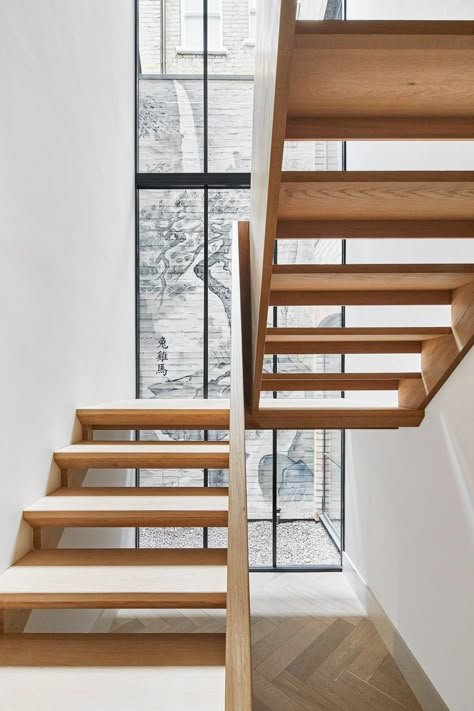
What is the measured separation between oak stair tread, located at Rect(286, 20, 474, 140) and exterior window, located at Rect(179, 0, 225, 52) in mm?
3437

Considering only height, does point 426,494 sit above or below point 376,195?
below

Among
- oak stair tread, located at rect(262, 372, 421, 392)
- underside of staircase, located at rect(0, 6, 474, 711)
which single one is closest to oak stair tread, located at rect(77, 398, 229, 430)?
underside of staircase, located at rect(0, 6, 474, 711)

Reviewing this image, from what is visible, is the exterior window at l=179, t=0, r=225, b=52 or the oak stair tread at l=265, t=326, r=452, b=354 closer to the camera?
the oak stair tread at l=265, t=326, r=452, b=354

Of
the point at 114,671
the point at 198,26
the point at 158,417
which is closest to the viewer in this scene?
the point at 114,671

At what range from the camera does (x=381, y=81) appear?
113 centimetres

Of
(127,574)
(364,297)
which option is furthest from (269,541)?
(364,297)

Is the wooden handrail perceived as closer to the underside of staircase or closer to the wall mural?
the underside of staircase

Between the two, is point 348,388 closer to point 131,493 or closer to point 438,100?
point 131,493

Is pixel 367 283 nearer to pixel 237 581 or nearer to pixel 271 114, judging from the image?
pixel 271 114

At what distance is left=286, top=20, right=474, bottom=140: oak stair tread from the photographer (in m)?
1.00

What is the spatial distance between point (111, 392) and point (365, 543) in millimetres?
1983

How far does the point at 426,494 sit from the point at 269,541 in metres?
1.90

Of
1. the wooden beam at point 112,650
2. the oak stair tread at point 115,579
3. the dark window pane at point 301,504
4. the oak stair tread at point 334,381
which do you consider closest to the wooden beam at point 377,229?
the oak stair tread at point 334,381

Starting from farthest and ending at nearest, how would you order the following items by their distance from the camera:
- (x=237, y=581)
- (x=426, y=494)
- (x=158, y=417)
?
(x=158, y=417)
(x=426, y=494)
(x=237, y=581)
